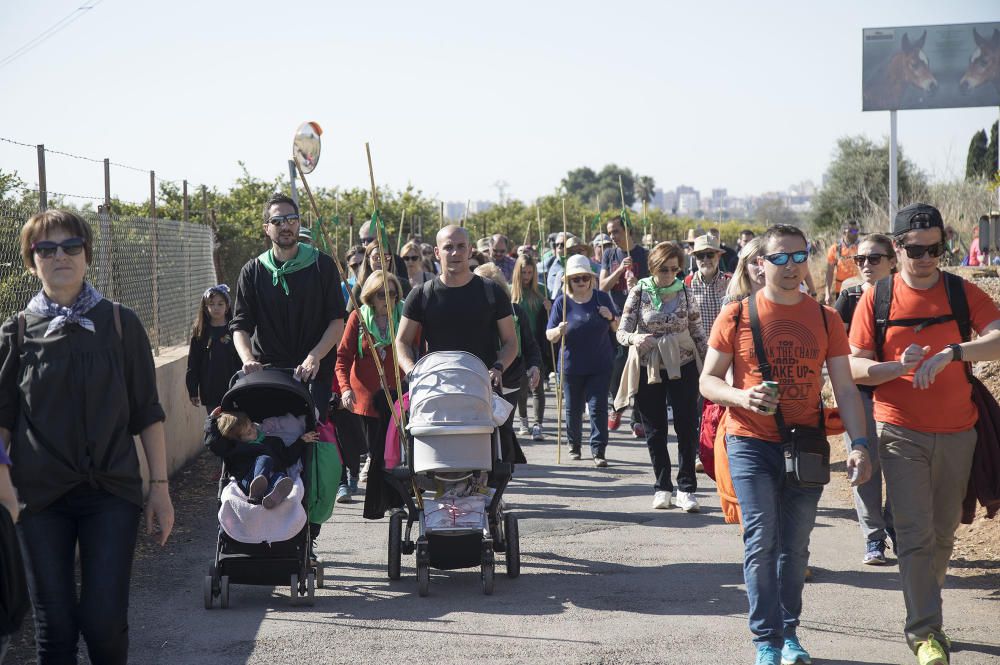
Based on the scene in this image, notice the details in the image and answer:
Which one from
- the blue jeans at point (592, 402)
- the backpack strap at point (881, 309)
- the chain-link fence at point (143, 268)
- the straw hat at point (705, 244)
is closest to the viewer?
the backpack strap at point (881, 309)

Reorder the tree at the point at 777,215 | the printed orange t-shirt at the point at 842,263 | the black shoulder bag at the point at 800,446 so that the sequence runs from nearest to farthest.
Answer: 1. the black shoulder bag at the point at 800,446
2. the printed orange t-shirt at the point at 842,263
3. the tree at the point at 777,215

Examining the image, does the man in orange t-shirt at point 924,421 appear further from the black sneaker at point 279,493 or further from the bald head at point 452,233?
the black sneaker at point 279,493

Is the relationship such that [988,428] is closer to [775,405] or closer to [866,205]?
[775,405]

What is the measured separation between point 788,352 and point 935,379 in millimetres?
767

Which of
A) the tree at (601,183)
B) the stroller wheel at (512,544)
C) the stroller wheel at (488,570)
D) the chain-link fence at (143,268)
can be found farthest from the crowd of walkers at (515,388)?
the tree at (601,183)

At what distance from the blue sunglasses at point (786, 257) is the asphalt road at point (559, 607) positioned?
1.88m

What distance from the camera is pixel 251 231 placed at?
68.3 ft

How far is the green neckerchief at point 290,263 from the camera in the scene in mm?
7359

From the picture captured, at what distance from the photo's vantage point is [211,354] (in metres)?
9.84

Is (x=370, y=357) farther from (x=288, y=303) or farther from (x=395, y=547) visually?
(x=395, y=547)

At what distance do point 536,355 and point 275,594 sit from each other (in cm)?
252

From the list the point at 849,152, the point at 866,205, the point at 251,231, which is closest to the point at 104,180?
the point at 251,231

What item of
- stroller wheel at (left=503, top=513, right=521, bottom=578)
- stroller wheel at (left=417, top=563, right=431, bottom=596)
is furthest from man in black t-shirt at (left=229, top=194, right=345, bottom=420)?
stroller wheel at (left=503, top=513, right=521, bottom=578)

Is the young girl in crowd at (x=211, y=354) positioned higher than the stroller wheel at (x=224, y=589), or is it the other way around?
the young girl in crowd at (x=211, y=354)
